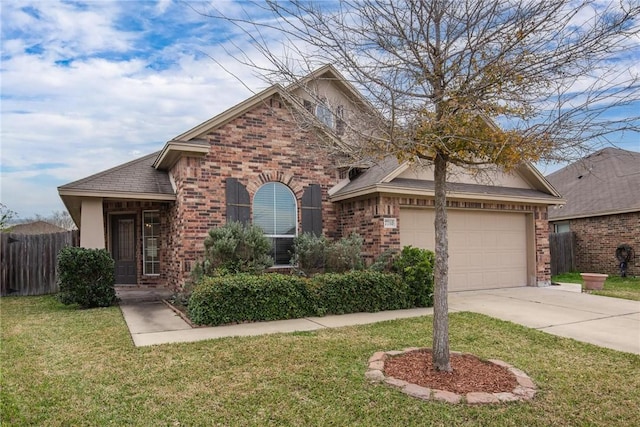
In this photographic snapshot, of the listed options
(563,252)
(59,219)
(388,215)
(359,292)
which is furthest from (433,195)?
(59,219)

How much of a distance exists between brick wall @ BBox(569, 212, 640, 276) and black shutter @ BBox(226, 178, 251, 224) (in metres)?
14.5

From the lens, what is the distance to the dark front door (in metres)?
12.7

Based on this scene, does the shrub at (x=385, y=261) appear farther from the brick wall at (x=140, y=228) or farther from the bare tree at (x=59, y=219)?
the bare tree at (x=59, y=219)

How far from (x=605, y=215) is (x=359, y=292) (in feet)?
43.4

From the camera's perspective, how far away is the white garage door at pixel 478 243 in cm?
1112

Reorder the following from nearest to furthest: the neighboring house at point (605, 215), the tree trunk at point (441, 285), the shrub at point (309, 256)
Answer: the tree trunk at point (441, 285), the shrub at point (309, 256), the neighboring house at point (605, 215)

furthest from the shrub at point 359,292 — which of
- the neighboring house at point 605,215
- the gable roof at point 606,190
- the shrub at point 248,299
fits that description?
the gable roof at point 606,190

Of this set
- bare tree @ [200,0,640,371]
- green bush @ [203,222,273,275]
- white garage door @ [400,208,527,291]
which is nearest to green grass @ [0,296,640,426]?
bare tree @ [200,0,640,371]

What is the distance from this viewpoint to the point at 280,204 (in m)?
10.7

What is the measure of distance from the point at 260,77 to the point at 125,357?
12.8 feet

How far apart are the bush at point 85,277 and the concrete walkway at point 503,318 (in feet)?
1.95

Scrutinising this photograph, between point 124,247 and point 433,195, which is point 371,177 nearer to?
point 433,195

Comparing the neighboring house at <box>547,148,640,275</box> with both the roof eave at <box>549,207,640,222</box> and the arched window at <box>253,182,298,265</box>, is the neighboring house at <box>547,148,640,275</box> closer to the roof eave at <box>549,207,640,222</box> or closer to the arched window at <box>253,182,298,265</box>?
the roof eave at <box>549,207,640,222</box>

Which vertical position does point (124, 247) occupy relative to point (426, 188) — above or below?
below
